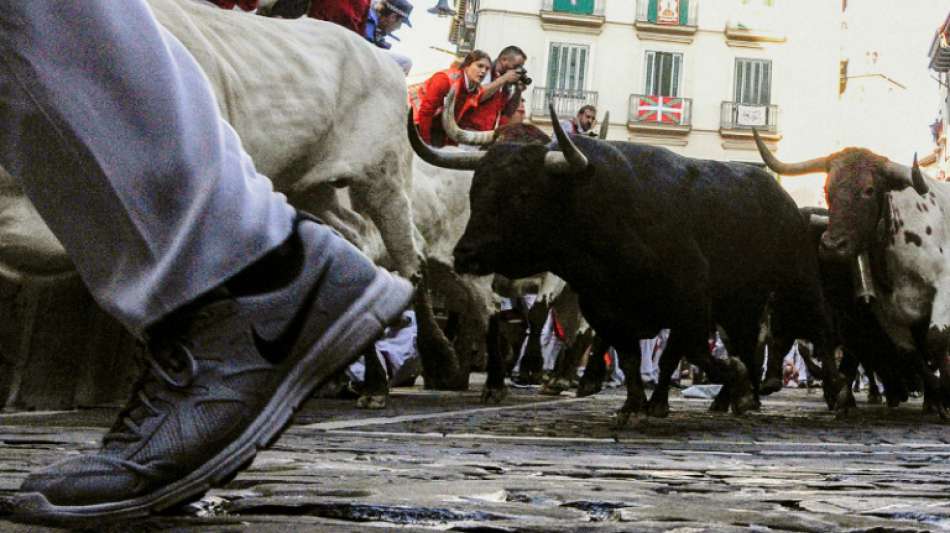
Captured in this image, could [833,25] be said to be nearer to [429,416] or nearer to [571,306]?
[571,306]

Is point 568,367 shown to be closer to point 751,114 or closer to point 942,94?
point 751,114

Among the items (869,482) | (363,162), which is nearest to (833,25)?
(363,162)

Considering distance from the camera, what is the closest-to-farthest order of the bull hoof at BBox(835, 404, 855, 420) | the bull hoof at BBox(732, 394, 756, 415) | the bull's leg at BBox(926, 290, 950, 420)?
the bull hoof at BBox(732, 394, 756, 415)
the bull hoof at BBox(835, 404, 855, 420)
the bull's leg at BBox(926, 290, 950, 420)

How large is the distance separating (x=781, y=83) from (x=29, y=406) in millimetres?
43564

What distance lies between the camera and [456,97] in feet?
40.0

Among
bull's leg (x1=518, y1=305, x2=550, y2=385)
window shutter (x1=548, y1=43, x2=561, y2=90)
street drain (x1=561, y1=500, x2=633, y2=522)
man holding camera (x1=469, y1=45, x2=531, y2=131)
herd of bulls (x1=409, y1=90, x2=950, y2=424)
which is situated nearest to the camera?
street drain (x1=561, y1=500, x2=633, y2=522)

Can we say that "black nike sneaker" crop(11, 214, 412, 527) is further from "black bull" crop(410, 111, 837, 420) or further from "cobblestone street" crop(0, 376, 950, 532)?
"black bull" crop(410, 111, 837, 420)

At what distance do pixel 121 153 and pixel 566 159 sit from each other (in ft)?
17.0

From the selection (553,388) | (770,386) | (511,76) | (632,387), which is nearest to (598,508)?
(632,387)

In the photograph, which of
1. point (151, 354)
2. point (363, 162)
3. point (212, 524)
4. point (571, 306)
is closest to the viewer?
point (212, 524)

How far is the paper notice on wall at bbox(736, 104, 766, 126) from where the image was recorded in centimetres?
4650

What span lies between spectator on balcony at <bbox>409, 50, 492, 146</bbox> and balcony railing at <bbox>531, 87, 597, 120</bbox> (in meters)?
33.4

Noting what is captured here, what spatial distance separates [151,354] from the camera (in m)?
2.24

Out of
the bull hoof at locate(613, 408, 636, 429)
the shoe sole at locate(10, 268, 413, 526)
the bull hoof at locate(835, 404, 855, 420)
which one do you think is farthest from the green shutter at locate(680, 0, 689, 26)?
the shoe sole at locate(10, 268, 413, 526)
